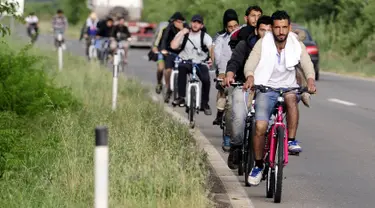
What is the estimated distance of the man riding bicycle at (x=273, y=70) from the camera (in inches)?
427

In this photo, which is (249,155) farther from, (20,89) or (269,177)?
(20,89)

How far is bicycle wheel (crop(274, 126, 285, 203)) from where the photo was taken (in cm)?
1039

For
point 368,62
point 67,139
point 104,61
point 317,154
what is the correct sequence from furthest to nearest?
1. point 368,62
2. point 104,61
3. point 317,154
4. point 67,139

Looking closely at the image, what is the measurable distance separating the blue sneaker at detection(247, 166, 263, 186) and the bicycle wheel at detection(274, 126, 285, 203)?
1.72 ft

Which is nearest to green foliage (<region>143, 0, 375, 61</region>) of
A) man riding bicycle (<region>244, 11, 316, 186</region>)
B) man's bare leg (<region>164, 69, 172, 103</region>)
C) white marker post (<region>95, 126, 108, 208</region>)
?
man's bare leg (<region>164, 69, 172, 103</region>)

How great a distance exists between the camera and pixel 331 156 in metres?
14.5

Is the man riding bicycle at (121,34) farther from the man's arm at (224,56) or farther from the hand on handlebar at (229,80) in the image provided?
the hand on handlebar at (229,80)

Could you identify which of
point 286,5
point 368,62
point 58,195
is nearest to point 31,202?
point 58,195

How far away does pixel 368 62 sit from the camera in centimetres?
4019

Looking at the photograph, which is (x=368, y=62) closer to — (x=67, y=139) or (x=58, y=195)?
(x=67, y=139)

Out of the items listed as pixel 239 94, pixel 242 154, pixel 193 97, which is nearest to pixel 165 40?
pixel 193 97

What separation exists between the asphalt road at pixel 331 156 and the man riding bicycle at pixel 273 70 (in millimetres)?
692

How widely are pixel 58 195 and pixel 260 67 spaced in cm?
235

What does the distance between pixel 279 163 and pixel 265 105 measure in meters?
0.64
